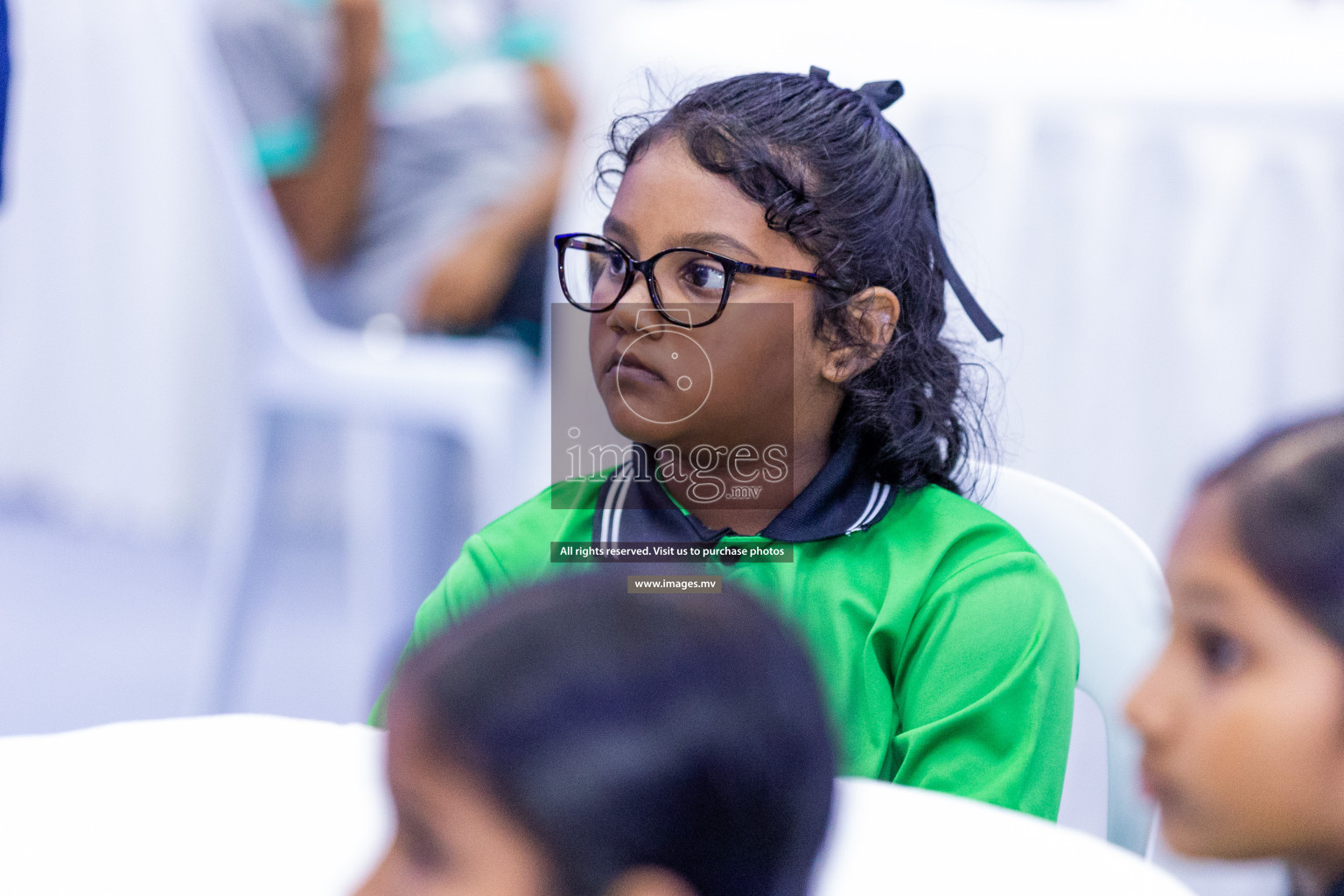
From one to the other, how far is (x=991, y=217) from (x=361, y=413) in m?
0.78

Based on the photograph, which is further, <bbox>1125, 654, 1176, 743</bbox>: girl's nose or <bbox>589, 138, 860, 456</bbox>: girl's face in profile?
<bbox>589, 138, 860, 456</bbox>: girl's face in profile

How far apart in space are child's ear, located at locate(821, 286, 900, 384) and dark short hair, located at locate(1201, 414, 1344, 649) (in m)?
0.29

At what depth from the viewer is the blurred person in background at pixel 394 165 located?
184cm

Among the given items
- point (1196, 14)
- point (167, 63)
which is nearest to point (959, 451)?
point (1196, 14)

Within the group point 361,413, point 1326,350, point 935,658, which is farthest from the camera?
point 361,413

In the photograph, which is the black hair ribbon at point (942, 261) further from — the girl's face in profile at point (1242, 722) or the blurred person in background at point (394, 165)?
the blurred person in background at point (394, 165)

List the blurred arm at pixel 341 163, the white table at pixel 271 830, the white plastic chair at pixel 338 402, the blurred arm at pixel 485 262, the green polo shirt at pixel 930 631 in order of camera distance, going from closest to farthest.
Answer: the white table at pixel 271 830
the green polo shirt at pixel 930 631
the white plastic chair at pixel 338 402
the blurred arm at pixel 485 262
the blurred arm at pixel 341 163

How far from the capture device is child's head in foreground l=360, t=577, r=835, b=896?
34 cm

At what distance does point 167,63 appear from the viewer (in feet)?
6.91

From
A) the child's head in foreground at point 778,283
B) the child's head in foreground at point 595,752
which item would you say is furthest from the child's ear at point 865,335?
the child's head in foreground at point 595,752

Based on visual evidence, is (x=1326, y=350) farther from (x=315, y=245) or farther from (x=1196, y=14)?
(x=315, y=245)

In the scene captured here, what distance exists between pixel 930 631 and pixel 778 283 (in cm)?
21

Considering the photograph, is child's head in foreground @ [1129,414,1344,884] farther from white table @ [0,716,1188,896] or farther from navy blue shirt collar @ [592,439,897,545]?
navy blue shirt collar @ [592,439,897,545]

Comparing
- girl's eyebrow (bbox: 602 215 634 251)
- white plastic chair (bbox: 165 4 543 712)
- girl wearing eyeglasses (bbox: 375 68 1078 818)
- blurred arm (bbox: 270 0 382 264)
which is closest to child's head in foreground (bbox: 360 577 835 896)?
girl wearing eyeglasses (bbox: 375 68 1078 818)
